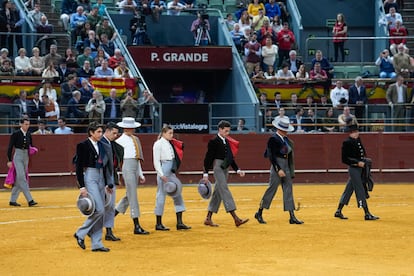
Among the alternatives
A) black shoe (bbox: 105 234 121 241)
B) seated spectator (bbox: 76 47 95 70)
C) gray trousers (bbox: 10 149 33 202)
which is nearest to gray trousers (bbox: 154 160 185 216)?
black shoe (bbox: 105 234 121 241)

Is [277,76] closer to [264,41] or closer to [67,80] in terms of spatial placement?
[264,41]

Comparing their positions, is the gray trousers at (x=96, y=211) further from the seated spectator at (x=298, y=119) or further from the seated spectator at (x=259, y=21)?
the seated spectator at (x=259, y=21)

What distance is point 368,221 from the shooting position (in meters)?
19.7

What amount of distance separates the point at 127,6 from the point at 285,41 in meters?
5.24

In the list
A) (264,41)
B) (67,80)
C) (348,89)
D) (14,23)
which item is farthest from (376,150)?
(14,23)

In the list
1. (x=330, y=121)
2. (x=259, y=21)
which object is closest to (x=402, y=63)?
(x=330, y=121)

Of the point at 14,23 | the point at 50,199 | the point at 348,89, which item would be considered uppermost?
the point at 14,23

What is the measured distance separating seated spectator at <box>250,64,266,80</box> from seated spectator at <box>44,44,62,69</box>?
6.23 meters

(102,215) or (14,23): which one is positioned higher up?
(14,23)

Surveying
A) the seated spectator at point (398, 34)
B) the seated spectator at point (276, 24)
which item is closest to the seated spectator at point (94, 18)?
the seated spectator at point (276, 24)

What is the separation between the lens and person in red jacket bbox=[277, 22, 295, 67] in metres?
35.1

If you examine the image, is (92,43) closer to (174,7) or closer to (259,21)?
(174,7)

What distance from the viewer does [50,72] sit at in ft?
101

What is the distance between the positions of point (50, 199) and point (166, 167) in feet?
27.2
